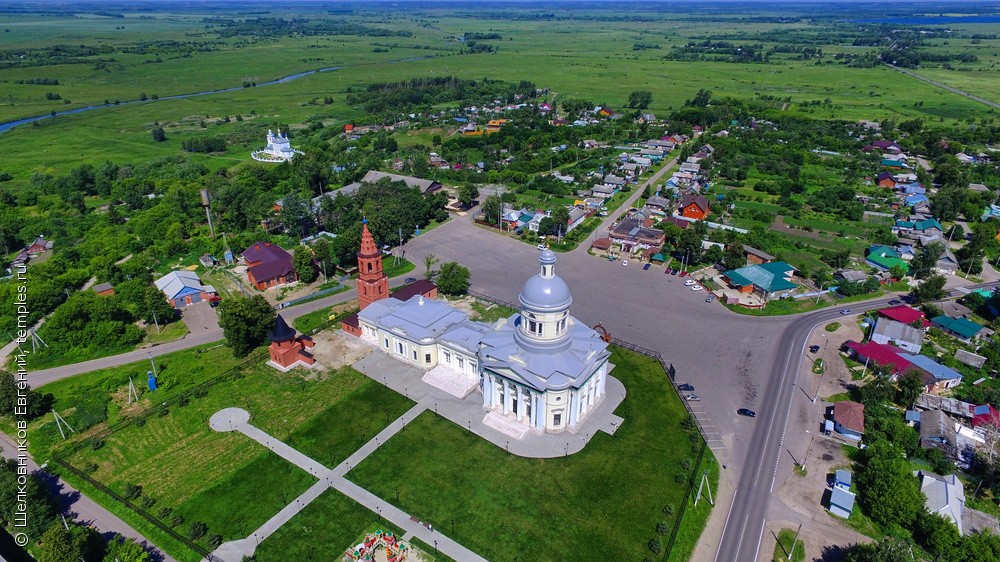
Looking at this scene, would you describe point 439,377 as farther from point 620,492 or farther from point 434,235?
point 434,235

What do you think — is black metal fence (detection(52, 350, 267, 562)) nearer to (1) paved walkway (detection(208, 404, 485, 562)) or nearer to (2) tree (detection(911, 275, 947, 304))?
(1) paved walkway (detection(208, 404, 485, 562))

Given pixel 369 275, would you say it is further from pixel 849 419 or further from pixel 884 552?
pixel 884 552

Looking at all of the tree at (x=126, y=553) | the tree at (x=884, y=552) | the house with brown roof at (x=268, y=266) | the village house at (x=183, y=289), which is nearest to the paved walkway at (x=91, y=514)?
the tree at (x=126, y=553)

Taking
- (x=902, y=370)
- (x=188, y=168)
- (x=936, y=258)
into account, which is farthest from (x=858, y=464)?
(x=188, y=168)

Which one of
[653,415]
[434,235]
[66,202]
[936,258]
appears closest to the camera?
[653,415]

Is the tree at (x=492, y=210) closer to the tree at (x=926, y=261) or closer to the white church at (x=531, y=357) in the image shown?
the white church at (x=531, y=357)

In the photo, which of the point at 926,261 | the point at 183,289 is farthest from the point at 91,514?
the point at 926,261
